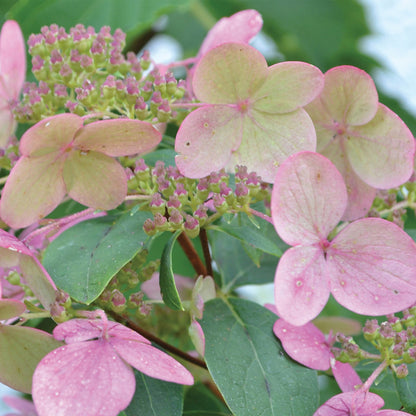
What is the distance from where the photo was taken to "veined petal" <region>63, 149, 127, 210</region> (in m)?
0.69

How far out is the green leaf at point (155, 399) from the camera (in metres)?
0.68

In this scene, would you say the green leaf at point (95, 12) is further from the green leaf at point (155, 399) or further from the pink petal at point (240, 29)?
the green leaf at point (155, 399)

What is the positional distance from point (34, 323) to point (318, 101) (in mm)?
447

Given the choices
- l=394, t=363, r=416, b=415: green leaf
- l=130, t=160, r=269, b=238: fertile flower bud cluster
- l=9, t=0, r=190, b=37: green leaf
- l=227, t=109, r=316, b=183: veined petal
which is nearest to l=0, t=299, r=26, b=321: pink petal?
l=130, t=160, r=269, b=238: fertile flower bud cluster

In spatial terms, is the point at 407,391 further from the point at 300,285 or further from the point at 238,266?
the point at 238,266

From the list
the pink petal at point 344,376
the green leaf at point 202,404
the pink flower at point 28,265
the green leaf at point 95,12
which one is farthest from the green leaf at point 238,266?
the green leaf at point 95,12

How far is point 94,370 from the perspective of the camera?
0.56 meters

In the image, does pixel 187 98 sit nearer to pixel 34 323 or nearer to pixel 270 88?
pixel 270 88

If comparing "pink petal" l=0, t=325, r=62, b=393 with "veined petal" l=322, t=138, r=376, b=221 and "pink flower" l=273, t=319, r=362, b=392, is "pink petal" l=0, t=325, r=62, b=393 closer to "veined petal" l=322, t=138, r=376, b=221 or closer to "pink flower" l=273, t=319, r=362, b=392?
"pink flower" l=273, t=319, r=362, b=392

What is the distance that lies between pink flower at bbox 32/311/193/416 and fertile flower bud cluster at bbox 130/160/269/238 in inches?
5.0

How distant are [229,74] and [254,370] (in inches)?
12.7

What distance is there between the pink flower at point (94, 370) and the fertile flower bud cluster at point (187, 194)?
0.41 feet

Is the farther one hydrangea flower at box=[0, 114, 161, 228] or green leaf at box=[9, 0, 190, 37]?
green leaf at box=[9, 0, 190, 37]

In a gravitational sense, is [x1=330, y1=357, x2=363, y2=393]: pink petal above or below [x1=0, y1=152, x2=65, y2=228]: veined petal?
below
